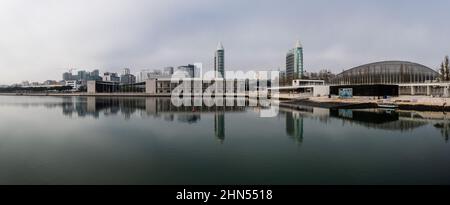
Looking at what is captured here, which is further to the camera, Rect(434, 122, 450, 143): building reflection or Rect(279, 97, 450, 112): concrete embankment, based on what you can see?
Rect(279, 97, 450, 112): concrete embankment

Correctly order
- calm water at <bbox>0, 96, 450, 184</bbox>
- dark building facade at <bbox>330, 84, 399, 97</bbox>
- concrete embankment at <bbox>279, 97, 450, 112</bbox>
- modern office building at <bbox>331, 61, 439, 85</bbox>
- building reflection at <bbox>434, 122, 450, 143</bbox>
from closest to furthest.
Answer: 1. calm water at <bbox>0, 96, 450, 184</bbox>
2. building reflection at <bbox>434, 122, 450, 143</bbox>
3. concrete embankment at <bbox>279, 97, 450, 112</bbox>
4. dark building facade at <bbox>330, 84, 399, 97</bbox>
5. modern office building at <bbox>331, 61, 439, 85</bbox>

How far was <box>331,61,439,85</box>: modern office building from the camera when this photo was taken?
1807 inches

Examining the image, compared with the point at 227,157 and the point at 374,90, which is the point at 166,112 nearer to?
the point at 227,157

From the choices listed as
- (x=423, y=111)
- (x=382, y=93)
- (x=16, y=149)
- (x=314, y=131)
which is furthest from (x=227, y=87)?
(x=16, y=149)

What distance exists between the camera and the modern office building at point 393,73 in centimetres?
4591

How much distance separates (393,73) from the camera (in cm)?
4750

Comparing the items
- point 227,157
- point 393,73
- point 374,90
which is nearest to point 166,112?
point 227,157

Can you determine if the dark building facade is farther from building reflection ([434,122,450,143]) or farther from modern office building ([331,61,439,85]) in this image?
building reflection ([434,122,450,143])

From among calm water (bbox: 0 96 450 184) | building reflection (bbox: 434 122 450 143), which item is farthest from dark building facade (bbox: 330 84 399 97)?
calm water (bbox: 0 96 450 184)

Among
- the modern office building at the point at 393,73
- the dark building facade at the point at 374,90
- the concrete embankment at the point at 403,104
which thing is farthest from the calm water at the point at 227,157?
the modern office building at the point at 393,73

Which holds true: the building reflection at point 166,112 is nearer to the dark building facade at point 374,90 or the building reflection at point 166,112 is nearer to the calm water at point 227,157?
the calm water at point 227,157

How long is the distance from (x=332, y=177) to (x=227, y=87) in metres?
71.9

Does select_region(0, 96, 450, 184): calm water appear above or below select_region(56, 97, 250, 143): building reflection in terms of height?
below

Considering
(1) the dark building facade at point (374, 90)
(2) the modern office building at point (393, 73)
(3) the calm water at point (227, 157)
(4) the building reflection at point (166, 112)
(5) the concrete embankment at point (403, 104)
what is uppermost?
(2) the modern office building at point (393, 73)
